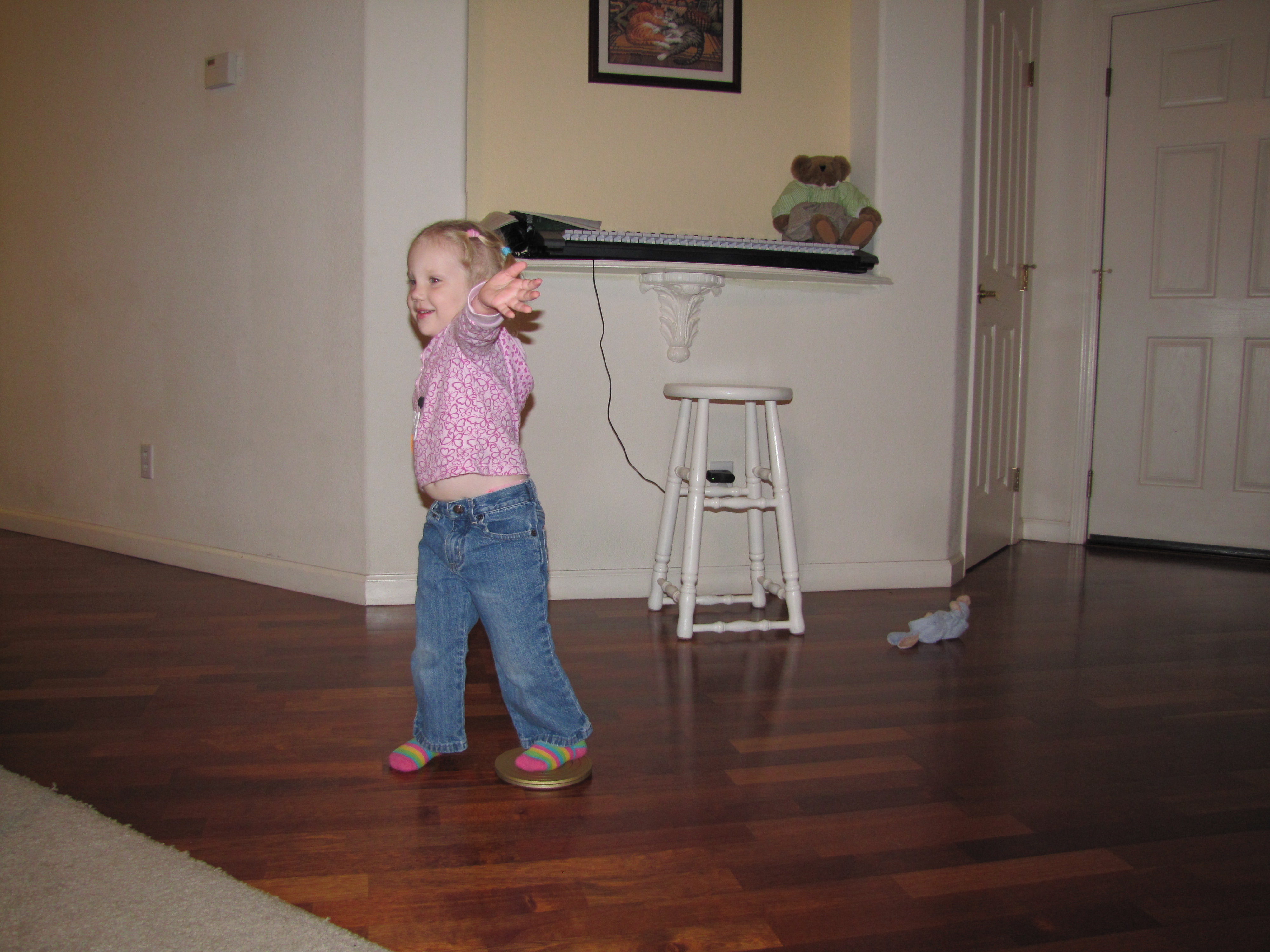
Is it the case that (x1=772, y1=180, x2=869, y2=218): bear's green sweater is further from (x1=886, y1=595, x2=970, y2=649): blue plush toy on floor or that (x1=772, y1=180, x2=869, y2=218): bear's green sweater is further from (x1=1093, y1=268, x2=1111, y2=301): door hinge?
(x1=1093, y1=268, x2=1111, y2=301): door hinge

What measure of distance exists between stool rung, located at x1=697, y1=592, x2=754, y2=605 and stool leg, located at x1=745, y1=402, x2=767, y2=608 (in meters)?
0.01

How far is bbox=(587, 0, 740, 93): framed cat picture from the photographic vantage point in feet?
9.13

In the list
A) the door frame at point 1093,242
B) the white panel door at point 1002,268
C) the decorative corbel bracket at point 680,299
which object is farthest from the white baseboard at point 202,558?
the door frame at point 1093,242

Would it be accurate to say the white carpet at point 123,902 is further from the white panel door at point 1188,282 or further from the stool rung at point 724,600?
the white panel door at point 1188,282

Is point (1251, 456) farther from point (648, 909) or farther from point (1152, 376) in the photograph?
point (648, 909)

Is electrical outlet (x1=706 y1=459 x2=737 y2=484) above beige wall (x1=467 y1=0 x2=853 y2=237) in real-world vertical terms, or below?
below

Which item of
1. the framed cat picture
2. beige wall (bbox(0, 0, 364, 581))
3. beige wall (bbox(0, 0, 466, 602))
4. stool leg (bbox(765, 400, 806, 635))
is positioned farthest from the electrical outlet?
the framed cat picture

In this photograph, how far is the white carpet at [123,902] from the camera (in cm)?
99

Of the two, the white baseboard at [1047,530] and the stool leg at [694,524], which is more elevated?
the stool leg at [694,524]

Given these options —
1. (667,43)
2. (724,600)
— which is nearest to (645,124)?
(667,43)

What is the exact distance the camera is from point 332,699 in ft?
5.82

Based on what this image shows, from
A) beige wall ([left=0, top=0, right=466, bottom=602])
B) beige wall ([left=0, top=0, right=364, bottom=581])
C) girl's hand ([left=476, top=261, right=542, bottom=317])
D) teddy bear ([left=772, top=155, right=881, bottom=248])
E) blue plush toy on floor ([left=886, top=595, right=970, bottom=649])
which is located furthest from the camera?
teddy bear ([left=772, top=155, right=881, bottom=248])

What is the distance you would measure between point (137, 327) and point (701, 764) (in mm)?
2505

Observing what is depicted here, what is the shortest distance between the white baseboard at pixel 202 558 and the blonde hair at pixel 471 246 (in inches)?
49.9
